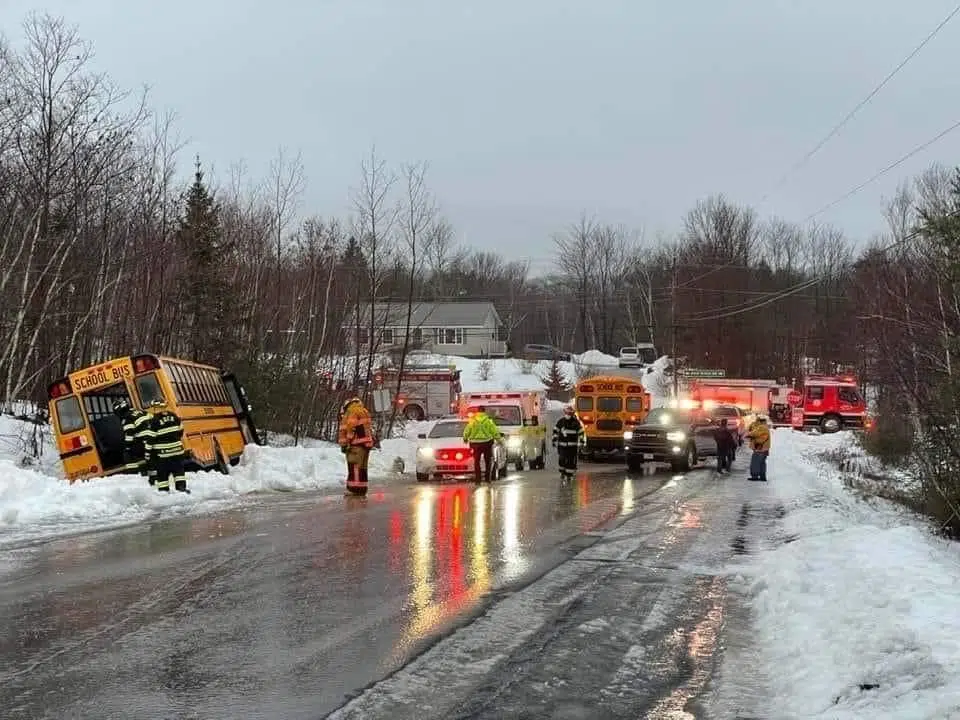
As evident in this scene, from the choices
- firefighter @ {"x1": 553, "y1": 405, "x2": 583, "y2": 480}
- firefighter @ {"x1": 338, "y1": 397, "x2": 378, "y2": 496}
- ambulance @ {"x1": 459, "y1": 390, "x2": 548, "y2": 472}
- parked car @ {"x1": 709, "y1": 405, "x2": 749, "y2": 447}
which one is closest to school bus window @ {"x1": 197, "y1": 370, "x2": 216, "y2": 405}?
firefighter @ {"x1": 338, "y1": 397, "x2": 378, "y2": 496}

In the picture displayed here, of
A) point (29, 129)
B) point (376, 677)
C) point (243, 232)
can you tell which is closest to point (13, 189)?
point (29, 129)

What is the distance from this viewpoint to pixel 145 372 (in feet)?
61.8

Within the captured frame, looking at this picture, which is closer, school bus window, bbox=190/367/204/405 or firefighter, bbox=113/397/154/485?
firefighter, bbox=113/397/154/485

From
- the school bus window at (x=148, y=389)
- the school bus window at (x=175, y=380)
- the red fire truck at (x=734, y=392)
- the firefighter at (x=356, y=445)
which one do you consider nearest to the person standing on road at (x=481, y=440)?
the firefighter at (x=356, y=445)

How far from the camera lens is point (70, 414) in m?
18.6

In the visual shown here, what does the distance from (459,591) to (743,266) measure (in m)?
71.5

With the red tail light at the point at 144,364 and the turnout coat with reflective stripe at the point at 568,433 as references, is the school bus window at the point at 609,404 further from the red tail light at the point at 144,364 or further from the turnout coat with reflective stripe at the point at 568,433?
A: the red tail light at the point at 144,364

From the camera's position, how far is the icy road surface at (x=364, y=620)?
568 centimetres

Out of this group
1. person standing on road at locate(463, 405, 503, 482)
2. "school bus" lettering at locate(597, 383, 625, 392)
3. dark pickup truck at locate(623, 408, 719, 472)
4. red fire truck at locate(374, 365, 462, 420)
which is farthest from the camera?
Result: red fire truck at locate(374, 365, 462, 420)

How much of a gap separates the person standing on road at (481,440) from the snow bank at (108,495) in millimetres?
3200

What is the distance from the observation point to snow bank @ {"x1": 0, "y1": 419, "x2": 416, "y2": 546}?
13281 millimetres

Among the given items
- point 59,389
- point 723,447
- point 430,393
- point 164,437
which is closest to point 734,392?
point 430,393

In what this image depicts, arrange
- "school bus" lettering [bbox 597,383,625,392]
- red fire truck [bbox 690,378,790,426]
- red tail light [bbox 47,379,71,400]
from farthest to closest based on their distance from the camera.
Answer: red fire truck [bbox 690,378,790,426] → "school bus" lettering [bbox 597,383,625,392] → red tail light [bbox 47,379,71,400]

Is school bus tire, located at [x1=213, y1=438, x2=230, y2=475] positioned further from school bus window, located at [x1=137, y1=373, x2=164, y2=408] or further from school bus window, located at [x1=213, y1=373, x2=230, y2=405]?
school bus window, located at [x1=137, y1=373, x2=164, y2=408]
